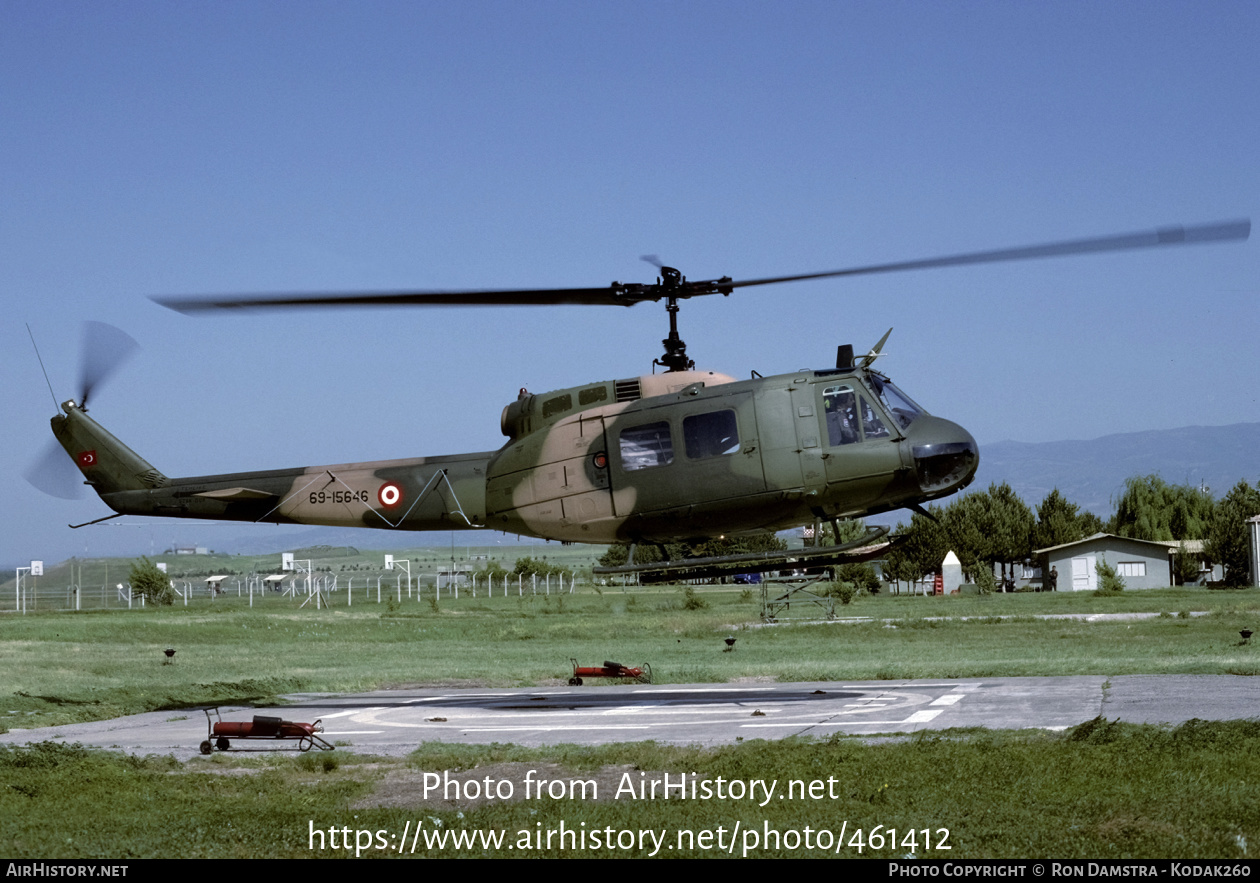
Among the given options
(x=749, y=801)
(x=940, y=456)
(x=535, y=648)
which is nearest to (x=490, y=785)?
(x=749, y=801)

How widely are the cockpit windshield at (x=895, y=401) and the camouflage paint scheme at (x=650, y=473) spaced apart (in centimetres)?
7

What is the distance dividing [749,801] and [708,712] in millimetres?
8058

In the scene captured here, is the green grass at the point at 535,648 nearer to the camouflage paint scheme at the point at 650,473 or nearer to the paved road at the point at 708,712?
the paved road at the point at 708,712

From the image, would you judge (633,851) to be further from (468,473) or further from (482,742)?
(468,473)

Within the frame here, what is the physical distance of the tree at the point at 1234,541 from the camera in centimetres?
7844

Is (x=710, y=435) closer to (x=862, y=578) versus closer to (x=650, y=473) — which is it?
(x=650, y=473)

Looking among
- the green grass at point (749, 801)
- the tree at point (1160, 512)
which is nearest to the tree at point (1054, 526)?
the tree at point (1160, 512)

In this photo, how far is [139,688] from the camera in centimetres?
2602

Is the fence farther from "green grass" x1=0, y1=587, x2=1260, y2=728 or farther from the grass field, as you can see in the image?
the grass field

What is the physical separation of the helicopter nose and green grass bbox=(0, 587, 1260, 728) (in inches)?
374

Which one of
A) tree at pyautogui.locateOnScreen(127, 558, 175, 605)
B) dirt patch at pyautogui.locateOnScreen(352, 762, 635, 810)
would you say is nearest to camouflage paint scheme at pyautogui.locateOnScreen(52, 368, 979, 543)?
dirt patch at pyautogui.locateOnScreen(352, 762, 635, 810)

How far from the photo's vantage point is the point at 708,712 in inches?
795

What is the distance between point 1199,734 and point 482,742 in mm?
9406

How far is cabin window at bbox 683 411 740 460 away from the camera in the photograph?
18.0m
